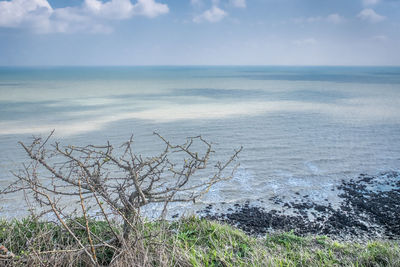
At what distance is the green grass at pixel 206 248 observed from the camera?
4945 millimetres

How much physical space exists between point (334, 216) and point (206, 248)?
16.5ft

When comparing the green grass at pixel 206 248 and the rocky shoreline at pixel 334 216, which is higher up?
the green grass at pixel 206 248

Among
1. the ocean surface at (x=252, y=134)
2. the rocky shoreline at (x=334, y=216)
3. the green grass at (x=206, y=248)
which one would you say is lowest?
the rocky shoreline at (x=334, y=216)

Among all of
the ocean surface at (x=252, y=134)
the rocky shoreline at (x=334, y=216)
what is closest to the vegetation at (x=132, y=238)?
the rocky shoreline at (x=334, y=216)

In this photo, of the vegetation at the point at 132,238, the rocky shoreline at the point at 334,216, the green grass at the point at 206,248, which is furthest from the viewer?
the rocky shoreline at the point at 334,216

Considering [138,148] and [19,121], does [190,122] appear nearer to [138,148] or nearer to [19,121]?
[138,148]

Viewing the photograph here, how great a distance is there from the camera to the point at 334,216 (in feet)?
29.9

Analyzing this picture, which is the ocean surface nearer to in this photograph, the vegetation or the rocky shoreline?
the rocky shoreline

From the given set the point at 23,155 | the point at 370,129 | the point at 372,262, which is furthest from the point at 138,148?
the point at 370,129

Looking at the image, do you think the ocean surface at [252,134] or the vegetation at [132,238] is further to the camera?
the ocean surface at [252,134]

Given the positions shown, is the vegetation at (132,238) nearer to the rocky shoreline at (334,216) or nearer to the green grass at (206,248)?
the green grass at (206,248)

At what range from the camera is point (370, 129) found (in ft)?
66.5

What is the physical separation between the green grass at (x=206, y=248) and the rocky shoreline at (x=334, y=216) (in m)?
1.46

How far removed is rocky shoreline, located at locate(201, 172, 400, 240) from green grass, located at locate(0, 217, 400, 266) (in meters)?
1.46
